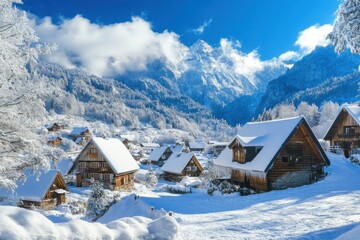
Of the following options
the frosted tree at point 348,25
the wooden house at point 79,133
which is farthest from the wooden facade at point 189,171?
the wooden house at point 79,133

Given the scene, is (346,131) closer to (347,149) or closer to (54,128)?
(347,149)

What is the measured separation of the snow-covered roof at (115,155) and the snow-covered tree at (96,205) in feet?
85.6

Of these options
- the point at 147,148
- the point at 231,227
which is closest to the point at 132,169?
the point at 231,227

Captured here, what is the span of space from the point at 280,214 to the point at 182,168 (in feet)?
165

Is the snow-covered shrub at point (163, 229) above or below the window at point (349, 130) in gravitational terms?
below

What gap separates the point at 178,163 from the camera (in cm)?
7112

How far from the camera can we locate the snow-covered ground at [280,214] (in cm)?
1455

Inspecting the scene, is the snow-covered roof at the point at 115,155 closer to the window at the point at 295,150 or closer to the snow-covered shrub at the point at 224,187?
the snow-covered shrub at the point at 224,187

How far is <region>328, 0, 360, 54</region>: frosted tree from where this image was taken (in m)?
10.8

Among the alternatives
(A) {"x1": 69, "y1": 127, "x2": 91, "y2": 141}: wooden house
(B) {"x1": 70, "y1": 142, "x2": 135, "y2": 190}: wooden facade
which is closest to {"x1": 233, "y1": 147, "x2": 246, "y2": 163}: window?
(B) {"x1": 70, "y1": 142, "x2": 135, "y2": 190}: wooden facade

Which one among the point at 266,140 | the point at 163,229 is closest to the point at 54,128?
the point at 266,140

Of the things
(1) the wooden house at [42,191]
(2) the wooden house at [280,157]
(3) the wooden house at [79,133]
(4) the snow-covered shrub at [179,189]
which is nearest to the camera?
(2) the wooden house at [280,157]

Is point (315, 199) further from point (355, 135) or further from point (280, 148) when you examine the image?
point (355, 135)

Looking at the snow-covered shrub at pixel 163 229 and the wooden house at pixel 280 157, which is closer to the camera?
the snow-covered shrub at pixel 163 229
